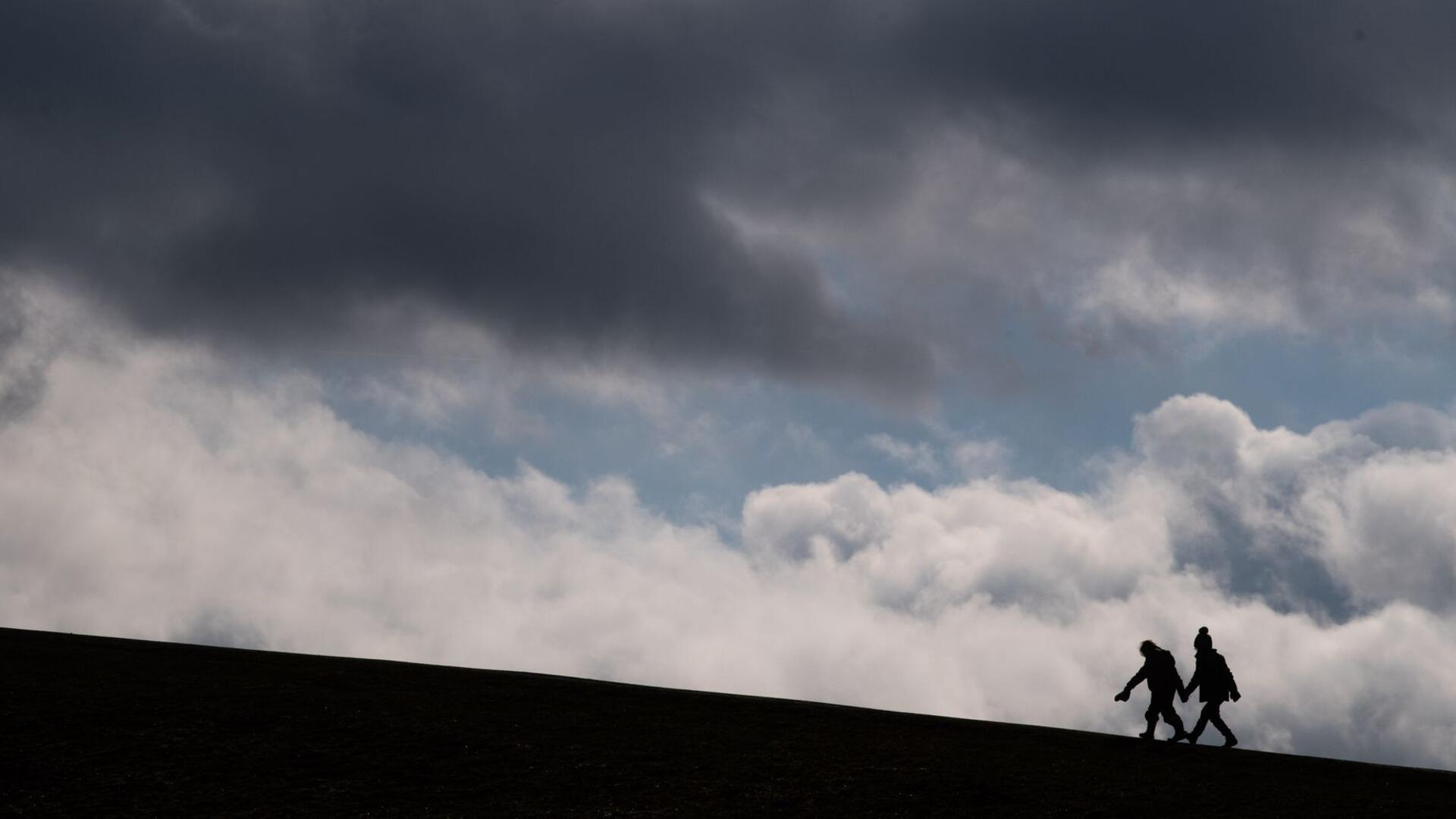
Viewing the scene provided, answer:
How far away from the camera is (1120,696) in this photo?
947 inches

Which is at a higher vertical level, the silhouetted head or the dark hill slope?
the silhouetted head

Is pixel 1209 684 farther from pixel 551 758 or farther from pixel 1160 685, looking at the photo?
pixel 551 758

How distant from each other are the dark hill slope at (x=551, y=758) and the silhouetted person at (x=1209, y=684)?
1063 millimetres

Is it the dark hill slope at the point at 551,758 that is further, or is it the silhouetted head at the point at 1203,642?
the silhouetted head at the point at 1203,642

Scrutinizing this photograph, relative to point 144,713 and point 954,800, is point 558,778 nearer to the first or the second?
point 954,800

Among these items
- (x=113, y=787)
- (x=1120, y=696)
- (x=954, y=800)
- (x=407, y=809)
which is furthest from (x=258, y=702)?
(x=1120, y=696)

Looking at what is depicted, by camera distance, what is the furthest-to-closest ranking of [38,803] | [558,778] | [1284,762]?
[1284,762] → [558,778] → [38,803]

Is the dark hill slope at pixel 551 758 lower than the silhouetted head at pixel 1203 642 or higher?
lower

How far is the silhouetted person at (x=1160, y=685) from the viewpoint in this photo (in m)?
24.6

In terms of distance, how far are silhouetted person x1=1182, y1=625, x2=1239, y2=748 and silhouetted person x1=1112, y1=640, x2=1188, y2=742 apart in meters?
0.29

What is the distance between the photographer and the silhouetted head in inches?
979

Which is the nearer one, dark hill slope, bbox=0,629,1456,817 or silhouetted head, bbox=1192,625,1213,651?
dark hill slope, bbox=0,629,1456,817

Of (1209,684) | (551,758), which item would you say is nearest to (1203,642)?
(1209,684)

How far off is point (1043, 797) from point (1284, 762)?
5.88 m
